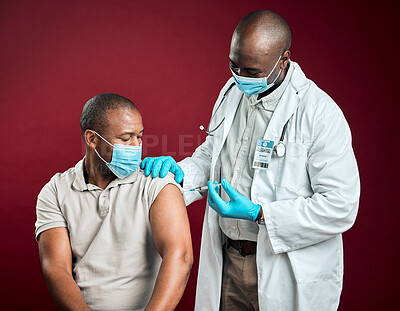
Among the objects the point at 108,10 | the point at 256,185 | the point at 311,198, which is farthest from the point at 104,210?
the point at 108,10

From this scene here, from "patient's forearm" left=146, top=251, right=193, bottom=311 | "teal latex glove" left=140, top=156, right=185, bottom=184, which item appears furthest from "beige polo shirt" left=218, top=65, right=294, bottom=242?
"patient's forearm" left=146, top=251, right=193, bottom=311

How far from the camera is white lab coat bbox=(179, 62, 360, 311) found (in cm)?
191

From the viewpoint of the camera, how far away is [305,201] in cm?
193

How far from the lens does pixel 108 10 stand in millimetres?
3340

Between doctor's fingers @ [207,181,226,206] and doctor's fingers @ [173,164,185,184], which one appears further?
doctor's fingers @ [173,164,185,184]

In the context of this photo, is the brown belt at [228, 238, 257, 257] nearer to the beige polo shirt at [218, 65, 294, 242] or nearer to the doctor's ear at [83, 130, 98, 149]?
the beige polo shirt at [218, 65, 294, 242]

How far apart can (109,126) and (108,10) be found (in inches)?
68.1

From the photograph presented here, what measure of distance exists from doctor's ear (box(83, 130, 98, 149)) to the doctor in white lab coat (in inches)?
9.1

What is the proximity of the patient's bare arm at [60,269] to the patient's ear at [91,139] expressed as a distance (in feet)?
1.07

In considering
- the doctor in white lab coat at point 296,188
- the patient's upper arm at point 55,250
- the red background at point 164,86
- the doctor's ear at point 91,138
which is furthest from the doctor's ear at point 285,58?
the red background at point 164,86

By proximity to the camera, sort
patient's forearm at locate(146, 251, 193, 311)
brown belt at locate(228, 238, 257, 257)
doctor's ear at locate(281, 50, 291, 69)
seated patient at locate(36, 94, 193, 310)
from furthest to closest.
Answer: brown belt at locate(228, 238, 257, 257), doctor's ear at locate(281, 50, 291, 69), seated patient at locate(36, 94, 193, 310), patient's forearm at locate(146, 251, 193, 311)

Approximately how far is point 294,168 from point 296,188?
0.26 feet
